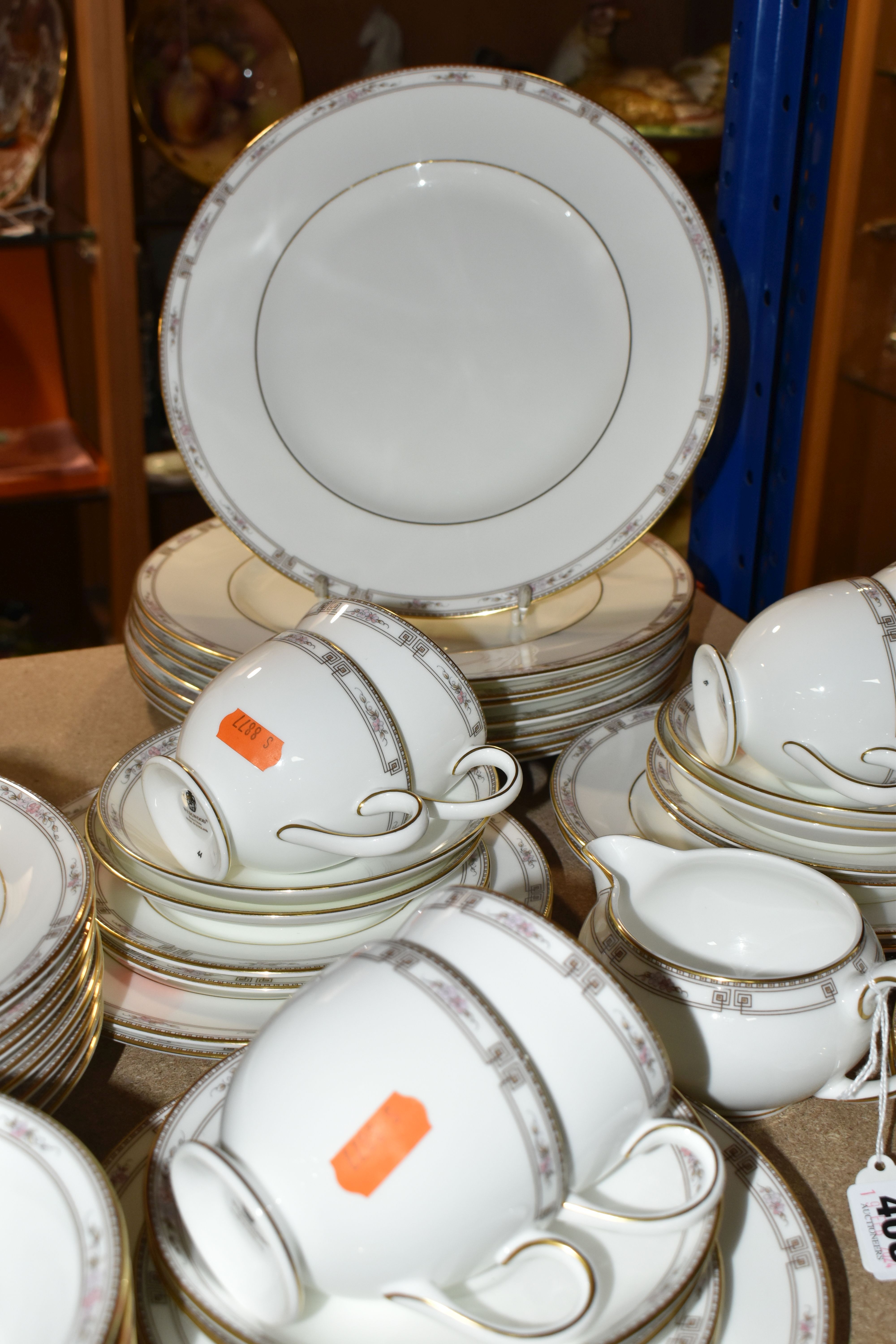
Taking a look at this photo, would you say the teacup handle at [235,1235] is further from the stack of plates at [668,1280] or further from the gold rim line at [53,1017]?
the gold rim line at [53,1017]

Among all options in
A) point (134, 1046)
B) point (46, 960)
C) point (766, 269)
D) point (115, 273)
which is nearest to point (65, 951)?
point (46, 960)

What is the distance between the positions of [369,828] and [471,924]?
0.21m

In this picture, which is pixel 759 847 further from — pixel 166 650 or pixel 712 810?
pixel 166 650

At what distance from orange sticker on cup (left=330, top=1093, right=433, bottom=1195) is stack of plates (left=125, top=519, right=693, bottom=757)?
45 centimetres

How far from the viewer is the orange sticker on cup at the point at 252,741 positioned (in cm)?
63

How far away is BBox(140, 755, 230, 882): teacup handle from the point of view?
63cm

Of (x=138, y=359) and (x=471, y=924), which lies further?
(x=138, y=359)

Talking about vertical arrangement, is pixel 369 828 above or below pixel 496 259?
below

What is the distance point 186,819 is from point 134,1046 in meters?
0.13

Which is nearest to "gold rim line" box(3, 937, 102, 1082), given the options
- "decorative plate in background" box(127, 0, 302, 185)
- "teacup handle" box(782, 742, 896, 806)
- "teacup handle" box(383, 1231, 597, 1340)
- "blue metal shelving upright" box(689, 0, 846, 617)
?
"teacup handle" box(383, 1231, 597, 1340)

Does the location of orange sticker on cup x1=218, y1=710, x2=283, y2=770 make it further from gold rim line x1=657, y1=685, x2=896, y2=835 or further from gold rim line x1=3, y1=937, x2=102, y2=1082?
gold rim line x1=657, y1=685, x2=896, y2=835

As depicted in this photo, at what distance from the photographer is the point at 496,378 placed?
0.99m

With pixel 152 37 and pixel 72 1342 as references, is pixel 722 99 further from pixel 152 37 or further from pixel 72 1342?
pixel 72 1342

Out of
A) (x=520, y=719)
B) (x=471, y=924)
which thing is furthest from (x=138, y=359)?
(x=471, y=924)
